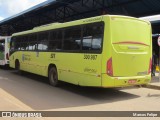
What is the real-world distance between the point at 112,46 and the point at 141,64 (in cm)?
152

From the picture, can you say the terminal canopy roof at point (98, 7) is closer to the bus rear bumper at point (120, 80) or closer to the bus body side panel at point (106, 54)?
the bus rear bumper at point (120, 80)

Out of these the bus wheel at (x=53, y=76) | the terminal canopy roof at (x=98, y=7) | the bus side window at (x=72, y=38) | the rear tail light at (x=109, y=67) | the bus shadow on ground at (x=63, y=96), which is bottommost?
the bus shadow on ground at (x=63, y=96)

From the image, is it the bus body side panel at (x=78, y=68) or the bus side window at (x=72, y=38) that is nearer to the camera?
the bus body side panel at (x=78, y=68)

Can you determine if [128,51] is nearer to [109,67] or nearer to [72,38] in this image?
[109,67]

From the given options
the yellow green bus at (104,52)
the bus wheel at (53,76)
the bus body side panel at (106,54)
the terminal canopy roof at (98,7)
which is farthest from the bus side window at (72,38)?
the terminal canopy roof at (98,7)

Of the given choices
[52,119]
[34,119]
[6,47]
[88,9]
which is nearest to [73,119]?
[52,119]

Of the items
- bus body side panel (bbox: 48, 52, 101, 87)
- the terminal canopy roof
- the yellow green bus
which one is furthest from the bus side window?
the terminal canopy roof

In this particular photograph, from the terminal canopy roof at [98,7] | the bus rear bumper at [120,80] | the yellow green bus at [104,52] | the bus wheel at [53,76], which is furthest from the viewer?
the terminal canopy roof at [98,7]

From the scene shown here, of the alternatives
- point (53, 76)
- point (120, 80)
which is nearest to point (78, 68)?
point (120, 80)

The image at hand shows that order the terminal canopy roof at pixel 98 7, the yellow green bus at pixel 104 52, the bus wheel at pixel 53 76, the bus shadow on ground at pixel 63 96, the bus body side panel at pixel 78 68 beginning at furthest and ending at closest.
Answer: the terminal canopy roof at pixel 98 7
the bus wheel at pixel 53 76
the bus body side panel at pixel 78 68
the yellow green bus at pixel 104 52
the bus shadow on ground at pixel 63 96

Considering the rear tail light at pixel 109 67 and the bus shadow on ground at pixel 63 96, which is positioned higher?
the rear tail light at pixel 109 67

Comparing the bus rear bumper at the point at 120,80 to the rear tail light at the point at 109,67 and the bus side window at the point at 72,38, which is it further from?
the bus side window at the point at 72,38

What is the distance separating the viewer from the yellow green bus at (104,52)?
1019 cm

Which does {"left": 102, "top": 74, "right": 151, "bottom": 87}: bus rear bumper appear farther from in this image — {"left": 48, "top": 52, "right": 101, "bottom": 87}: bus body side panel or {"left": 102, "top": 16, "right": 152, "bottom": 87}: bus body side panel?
{"left": 48, "top": 52, "right": 101, "bottom": 87}: bus body side panel
